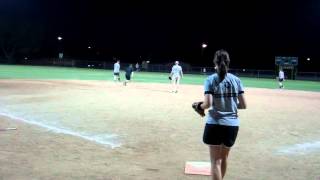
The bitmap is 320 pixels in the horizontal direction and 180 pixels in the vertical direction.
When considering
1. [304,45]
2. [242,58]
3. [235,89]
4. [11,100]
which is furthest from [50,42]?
[235,89]

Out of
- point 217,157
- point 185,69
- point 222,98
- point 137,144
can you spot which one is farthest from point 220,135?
point 185,69

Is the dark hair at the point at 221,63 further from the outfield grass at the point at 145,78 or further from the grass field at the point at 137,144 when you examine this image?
the outfield grass at the point at 145,78

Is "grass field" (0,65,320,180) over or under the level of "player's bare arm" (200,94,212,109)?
under

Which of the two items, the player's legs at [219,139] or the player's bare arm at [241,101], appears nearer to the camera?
the player's legs at [219,139]

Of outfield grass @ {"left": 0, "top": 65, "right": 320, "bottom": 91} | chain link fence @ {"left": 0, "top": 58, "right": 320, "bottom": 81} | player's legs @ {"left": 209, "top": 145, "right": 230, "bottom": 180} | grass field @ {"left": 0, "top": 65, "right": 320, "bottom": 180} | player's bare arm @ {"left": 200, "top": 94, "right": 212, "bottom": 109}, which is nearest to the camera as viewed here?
player's bare arm @ {"left": 200, "top": 94, "right": 212, "bottom": 109}

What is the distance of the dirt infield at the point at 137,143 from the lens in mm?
8094

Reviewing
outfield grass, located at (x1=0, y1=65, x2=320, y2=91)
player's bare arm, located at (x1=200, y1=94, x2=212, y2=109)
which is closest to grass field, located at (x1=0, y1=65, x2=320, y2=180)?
player's bare arm, located at (x1=200, y1=94, x2=212, y2=109)

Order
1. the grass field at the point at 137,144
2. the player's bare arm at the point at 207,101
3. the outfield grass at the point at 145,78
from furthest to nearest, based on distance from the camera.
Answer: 1. the outfield grass at the point at 145,78
2. the grass field at the point at 137,144
3. the player's bare arm at the point at 207,101

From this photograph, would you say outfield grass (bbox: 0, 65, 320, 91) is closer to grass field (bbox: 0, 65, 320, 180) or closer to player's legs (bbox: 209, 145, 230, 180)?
grass field (bbox: 0, 65, 320, 180)

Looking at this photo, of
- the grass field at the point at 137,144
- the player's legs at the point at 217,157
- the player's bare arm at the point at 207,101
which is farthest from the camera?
the grass field at the point at 137,144

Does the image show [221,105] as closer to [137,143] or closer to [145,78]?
[137,143]

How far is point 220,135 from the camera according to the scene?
5805 millimetres

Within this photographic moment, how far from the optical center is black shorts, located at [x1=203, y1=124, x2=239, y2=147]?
5.81 m

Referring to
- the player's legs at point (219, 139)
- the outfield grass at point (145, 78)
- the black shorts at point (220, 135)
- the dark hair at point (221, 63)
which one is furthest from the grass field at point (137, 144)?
the outfield grass at point (145, 78)
